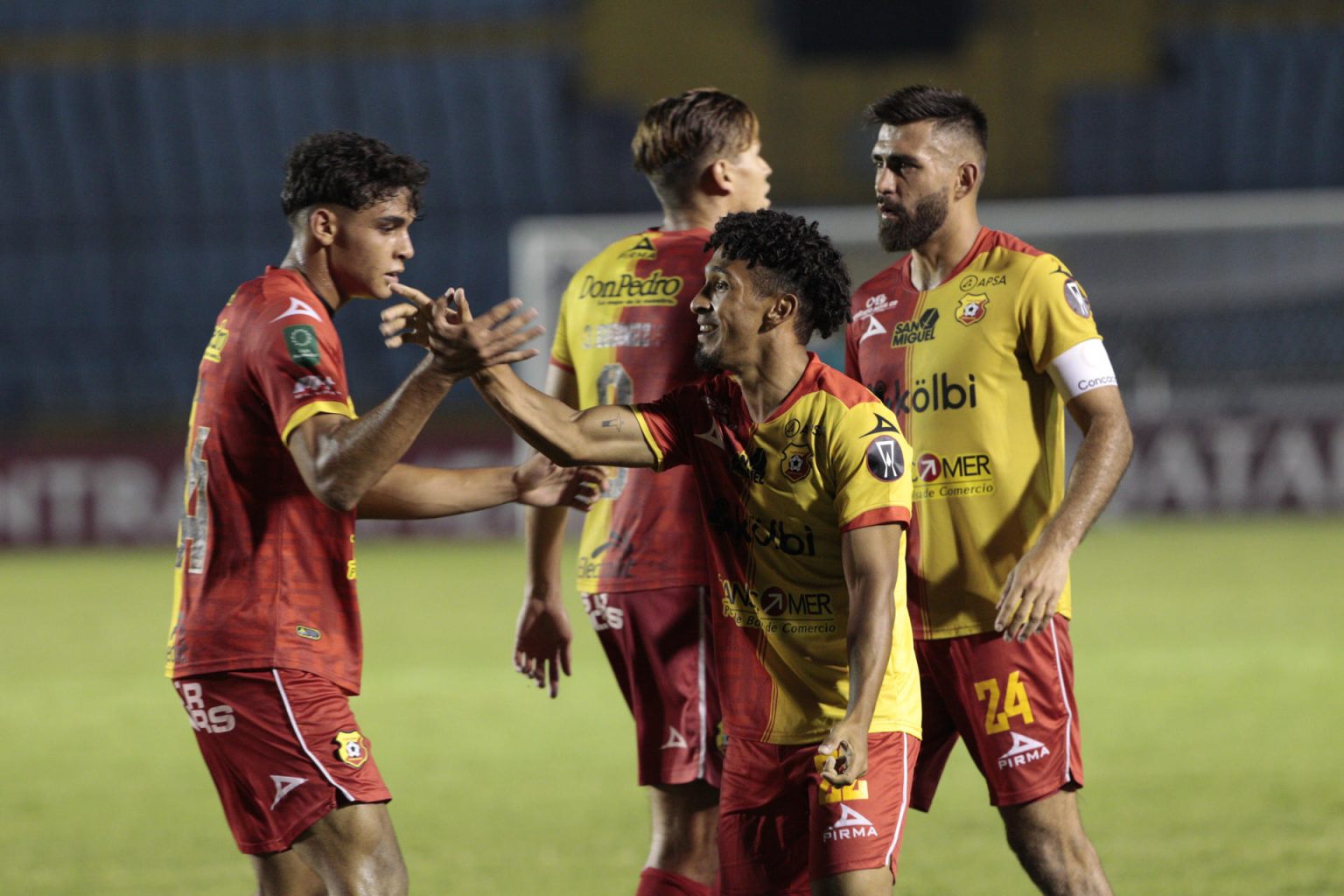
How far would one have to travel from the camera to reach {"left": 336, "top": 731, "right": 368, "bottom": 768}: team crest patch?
3898mm

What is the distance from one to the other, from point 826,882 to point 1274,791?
4193 mm

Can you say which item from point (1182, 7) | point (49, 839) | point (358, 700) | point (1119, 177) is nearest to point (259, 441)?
point (49, 839)

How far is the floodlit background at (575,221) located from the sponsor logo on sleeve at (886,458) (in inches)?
A: 287

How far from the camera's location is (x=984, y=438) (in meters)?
4.38

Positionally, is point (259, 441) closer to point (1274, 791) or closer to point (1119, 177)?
point (1274, 791)

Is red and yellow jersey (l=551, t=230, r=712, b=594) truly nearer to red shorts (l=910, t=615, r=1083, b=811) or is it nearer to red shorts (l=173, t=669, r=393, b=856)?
red shorts (l=910, t=615, r=1083, b=811)

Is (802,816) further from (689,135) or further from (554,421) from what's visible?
(689,135)

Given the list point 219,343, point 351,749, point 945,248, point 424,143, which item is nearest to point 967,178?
point 945,248

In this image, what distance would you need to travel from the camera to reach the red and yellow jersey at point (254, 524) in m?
3.90

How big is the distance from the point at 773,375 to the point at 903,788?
952 millimetres

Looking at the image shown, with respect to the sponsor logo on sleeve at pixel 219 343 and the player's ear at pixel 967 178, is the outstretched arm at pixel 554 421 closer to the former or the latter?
the sponsor logo on sleeve at pixel 219 343

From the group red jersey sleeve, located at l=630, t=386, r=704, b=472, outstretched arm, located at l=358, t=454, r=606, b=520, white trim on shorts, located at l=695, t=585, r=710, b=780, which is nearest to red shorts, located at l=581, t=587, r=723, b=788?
white trim on shorts, located at l=695, t=585, r=710, b=780

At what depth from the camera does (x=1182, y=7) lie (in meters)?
29.2

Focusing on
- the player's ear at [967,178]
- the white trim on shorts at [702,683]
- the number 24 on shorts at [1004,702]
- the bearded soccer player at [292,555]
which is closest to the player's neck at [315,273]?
the bearded soccer player at [292,555]
